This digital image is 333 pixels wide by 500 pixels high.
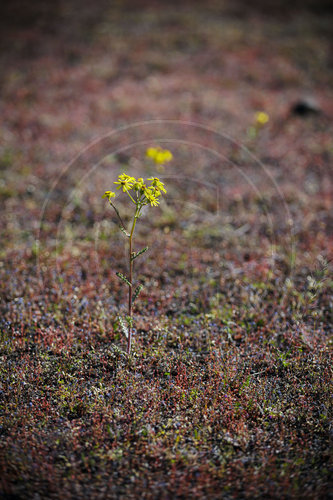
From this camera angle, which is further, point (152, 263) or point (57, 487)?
point (152, 263)

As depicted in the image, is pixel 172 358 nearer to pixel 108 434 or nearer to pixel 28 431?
pixel 108 434

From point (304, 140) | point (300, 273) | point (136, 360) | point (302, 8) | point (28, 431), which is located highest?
point (302, 8)

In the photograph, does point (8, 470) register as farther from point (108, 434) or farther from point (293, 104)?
point (293, 104)

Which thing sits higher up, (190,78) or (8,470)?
(190,78)

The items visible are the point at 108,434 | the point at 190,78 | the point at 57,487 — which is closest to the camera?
the point at 57,487

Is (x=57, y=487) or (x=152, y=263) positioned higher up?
(x=152, y=263)

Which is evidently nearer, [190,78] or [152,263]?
Answer: [152,263]

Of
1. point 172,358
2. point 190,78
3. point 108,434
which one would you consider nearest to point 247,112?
point 190,78

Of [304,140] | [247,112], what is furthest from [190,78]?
[304,140]

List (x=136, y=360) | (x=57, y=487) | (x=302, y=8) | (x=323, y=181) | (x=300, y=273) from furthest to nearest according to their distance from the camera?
(x=302, y=8) < (x=323, y=181) < (x=300, y=273) < (x=136, y=360) < (x=57, y=487)
